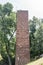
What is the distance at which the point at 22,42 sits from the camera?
2117 centimetres

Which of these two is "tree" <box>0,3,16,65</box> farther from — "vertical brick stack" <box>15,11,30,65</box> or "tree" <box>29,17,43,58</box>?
"vertical brick stack" <box>15,11,30,65</box>

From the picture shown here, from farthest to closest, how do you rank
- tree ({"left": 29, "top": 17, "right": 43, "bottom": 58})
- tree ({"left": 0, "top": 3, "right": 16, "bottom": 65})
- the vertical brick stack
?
tree ({"left": 0, "top": 3, "right": 16, "bottom": 65}) → tree ({"left": 29, "top": 17, "right": 43, "bottom": 58}) → the vertical brick stack

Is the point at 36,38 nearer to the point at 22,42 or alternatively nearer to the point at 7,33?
the point at 22,42

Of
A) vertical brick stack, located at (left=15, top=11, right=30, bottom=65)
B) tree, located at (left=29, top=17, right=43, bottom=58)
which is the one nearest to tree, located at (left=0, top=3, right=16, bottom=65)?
tree, located at (left=29, top=17, right=43, bottom=58)

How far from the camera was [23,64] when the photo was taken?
832 inches

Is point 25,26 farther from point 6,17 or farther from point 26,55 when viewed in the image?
point 6,17

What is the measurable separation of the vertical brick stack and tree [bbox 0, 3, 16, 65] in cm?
406

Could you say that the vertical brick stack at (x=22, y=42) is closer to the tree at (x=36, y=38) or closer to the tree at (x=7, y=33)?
the tree at (x=36, y=38)

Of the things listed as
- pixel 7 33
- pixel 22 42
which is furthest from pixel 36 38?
pixel 7 33

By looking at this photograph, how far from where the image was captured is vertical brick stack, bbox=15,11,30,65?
21031 mm

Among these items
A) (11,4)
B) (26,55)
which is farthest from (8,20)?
(26,55)

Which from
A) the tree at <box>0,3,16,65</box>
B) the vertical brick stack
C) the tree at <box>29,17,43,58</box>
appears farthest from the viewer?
the tree at <box>0,3,16,65</box>

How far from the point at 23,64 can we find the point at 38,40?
11.1ft

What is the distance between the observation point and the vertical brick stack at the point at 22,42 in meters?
21.0
